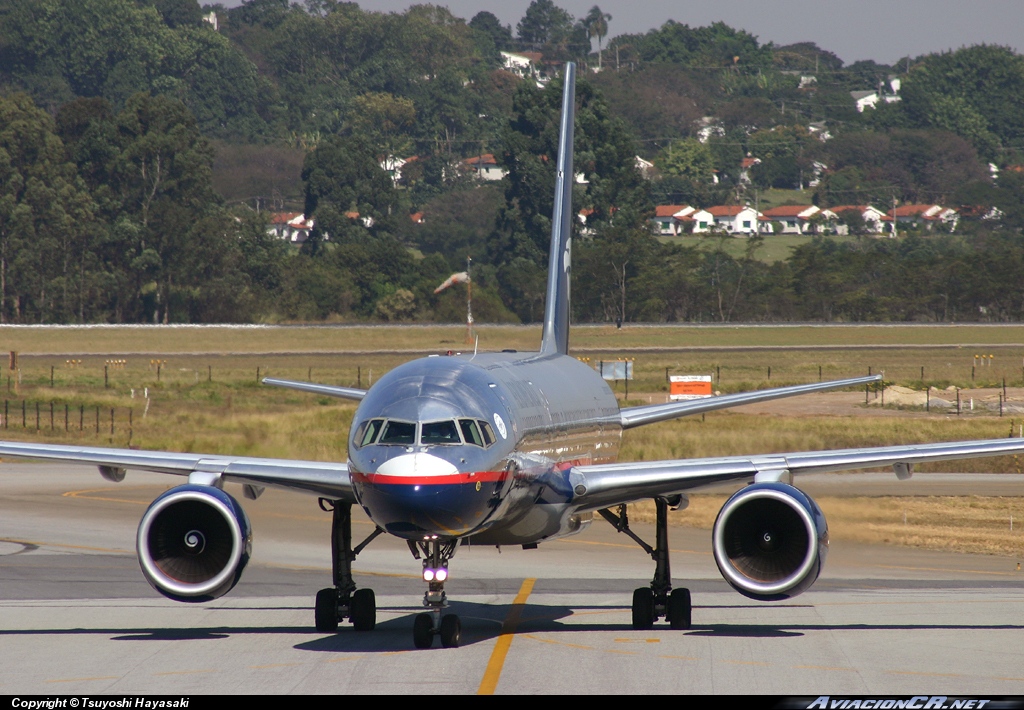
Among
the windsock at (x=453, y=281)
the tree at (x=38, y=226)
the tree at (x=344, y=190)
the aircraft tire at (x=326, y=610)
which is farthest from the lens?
the tree at (x=344, y=190)

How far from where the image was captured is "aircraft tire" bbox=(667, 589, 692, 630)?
22453 millimetres

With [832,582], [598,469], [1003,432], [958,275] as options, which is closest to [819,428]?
[1003,432]

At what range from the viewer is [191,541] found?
20328 mm

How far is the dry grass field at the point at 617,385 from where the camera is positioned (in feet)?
143

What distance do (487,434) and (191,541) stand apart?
15.5ft

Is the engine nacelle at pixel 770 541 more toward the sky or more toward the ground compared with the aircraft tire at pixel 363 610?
more toward the sky

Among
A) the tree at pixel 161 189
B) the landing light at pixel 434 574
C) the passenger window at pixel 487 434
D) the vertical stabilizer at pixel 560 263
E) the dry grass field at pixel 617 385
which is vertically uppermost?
the tree at pixel 161 189

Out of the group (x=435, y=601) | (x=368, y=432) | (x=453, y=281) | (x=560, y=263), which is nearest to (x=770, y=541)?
(x=435, y=601)

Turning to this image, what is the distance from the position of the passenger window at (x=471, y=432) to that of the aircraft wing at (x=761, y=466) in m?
3.25

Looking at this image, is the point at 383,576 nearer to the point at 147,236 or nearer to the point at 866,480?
the point at 866,480

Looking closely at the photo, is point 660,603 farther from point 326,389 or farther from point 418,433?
point 326,389

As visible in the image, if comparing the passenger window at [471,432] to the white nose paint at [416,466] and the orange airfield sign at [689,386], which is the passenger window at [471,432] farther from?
the orange airfield sign at [689,386]


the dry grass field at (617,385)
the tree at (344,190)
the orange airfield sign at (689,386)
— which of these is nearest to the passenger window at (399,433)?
the dry grass field at (617,385)

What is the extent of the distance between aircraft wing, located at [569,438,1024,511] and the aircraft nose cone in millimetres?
3599
